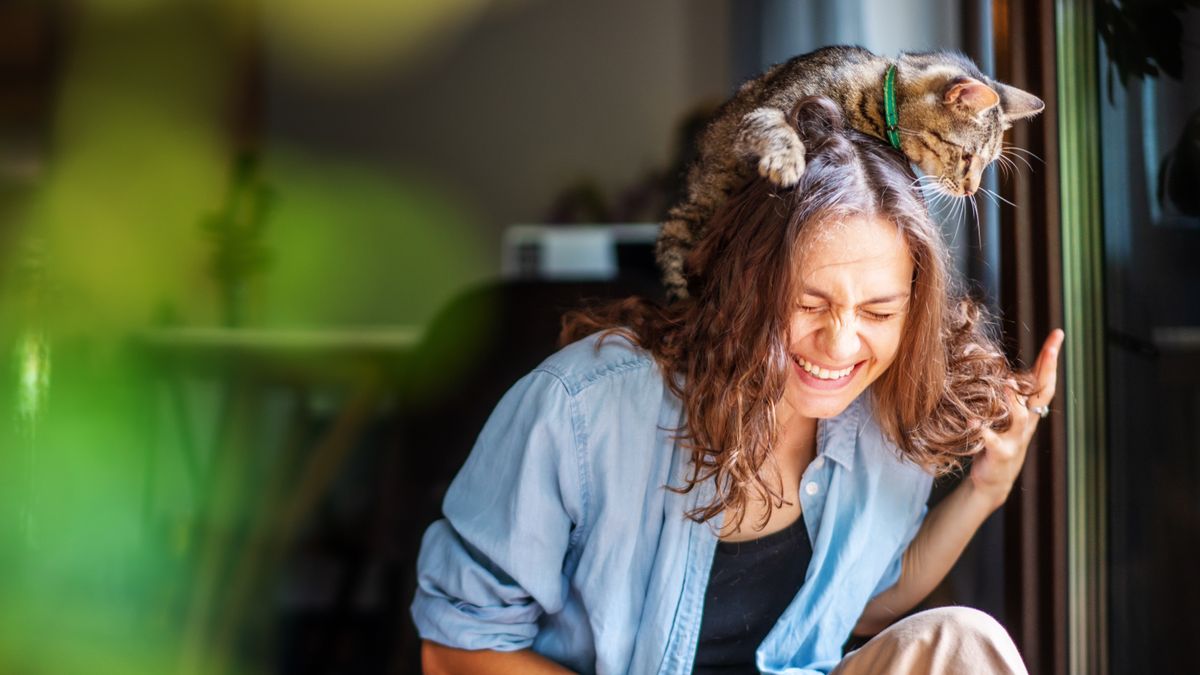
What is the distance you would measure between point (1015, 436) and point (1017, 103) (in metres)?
0.33

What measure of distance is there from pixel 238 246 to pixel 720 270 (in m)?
2.49

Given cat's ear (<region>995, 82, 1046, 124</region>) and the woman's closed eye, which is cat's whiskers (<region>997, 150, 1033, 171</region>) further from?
the woman's closed eye

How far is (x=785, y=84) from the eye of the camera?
111cm

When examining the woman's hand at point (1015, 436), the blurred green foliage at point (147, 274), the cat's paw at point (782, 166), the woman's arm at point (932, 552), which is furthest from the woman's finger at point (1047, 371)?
the blurred green foliage at point (147, 274)

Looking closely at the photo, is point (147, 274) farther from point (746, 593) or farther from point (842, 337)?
point (842, 337)

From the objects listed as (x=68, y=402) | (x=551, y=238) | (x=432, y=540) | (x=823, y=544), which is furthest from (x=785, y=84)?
(x=551, y=238)

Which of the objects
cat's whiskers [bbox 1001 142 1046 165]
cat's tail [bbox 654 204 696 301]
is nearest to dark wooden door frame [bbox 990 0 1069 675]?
cat's whiskers [bbox 1001 142 1046 165]

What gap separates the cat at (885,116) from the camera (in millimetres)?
983

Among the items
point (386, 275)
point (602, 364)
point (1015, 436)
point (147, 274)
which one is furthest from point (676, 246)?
point (386, 275)

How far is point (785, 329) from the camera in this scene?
3.19 ft

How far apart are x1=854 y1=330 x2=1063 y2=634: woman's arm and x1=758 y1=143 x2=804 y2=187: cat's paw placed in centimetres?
34

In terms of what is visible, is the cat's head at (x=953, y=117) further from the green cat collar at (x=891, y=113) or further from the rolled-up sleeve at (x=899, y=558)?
the rolled-up sleeve at (x=899, y=558)

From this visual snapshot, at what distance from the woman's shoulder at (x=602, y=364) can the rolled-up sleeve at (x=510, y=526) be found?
0.04 feet

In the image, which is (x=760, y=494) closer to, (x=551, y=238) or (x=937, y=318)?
(x=937, y=318)
